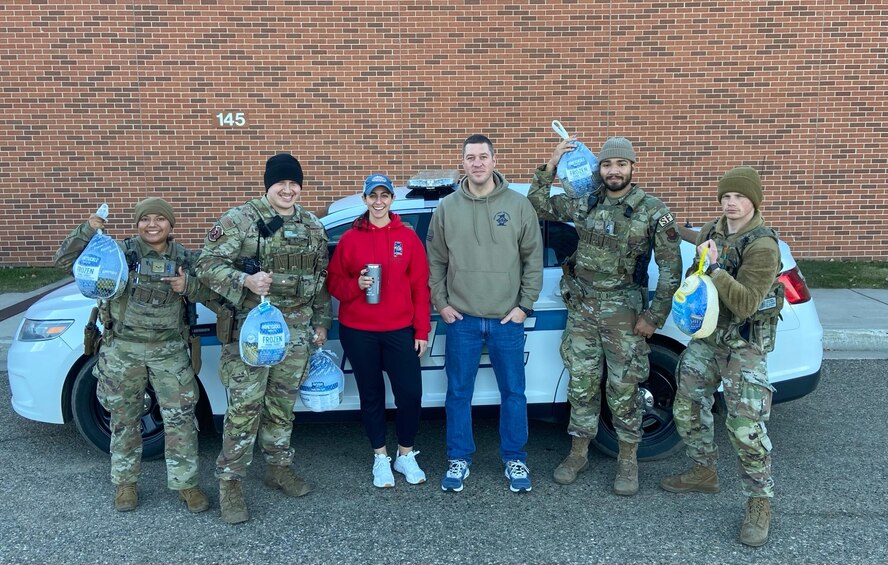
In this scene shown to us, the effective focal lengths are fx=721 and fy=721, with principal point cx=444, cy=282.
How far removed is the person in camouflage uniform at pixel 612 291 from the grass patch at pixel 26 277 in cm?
701

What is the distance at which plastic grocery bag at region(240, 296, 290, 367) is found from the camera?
3467mm

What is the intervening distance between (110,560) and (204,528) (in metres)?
0.45

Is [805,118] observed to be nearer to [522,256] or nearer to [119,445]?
[522,256]

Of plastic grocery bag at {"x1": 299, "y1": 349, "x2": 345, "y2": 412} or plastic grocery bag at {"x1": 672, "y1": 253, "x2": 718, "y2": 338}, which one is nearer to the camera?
plastic grocery bag at {"x1": 672, "y1": 253, "x2": 718, "y2": 338}

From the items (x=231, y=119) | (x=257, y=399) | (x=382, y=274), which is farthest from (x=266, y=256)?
(x=231, y=119)

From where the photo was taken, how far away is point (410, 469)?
4.12m

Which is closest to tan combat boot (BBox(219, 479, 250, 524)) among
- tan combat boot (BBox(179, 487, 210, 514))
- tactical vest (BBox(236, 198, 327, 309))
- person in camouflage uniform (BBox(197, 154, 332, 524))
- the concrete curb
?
person in camouflage uniform (BBox(197, 154, 332, 524))

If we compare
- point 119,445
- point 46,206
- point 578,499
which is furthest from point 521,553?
point 46,206

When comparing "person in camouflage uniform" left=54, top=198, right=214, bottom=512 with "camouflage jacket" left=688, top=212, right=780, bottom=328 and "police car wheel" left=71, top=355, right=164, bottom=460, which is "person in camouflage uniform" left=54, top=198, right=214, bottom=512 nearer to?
"police car wheel" left=71, top=355, right=164, bottom=460

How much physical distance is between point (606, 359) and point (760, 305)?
3.04 ft

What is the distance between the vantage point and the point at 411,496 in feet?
13.0

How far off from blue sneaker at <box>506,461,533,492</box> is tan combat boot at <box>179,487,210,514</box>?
64.6 inches

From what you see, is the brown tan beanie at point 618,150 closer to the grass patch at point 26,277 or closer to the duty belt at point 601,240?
the duty belt at point 601,240

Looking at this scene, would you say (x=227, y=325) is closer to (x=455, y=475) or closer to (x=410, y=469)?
(x=410, y=469)
